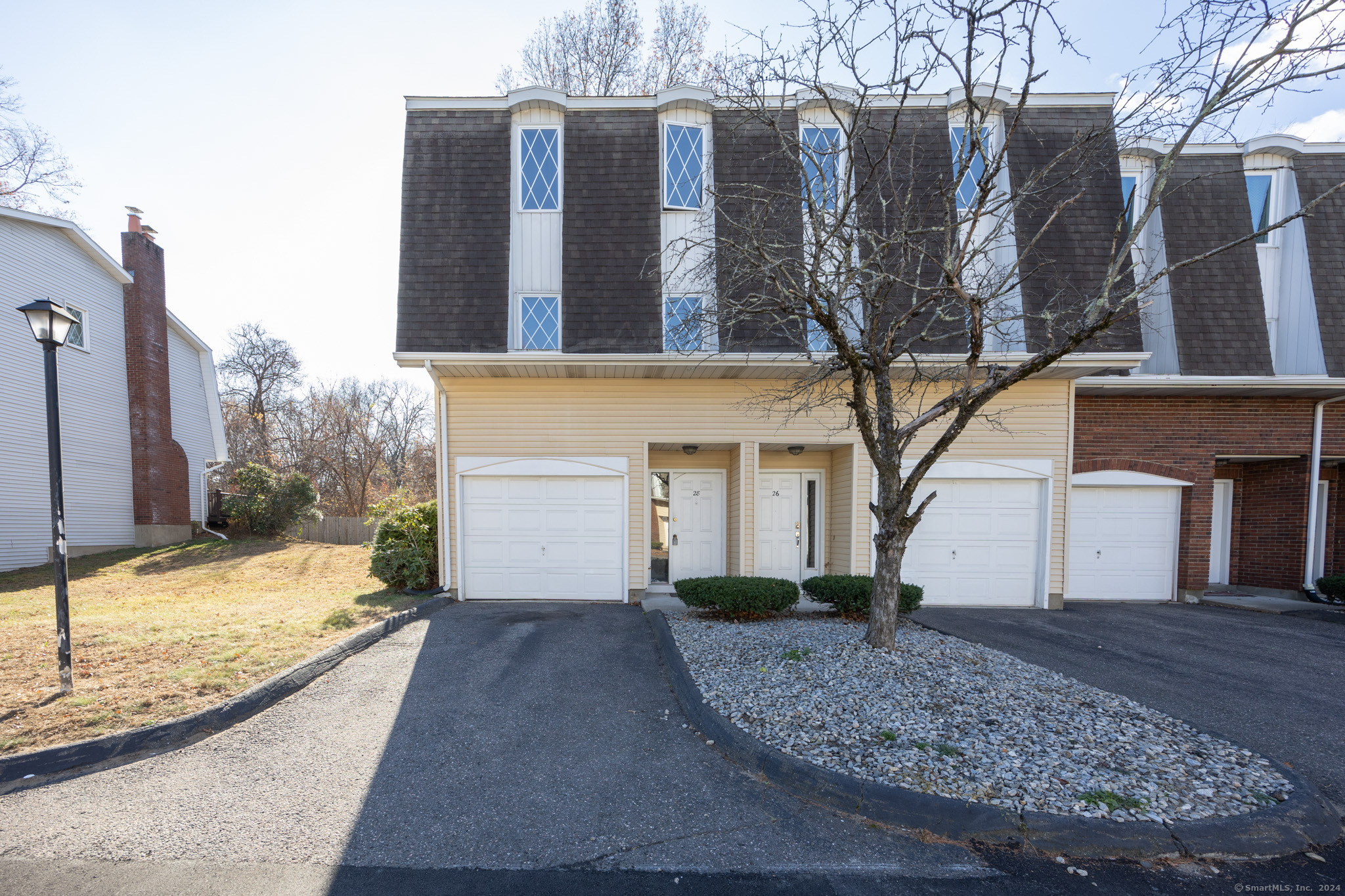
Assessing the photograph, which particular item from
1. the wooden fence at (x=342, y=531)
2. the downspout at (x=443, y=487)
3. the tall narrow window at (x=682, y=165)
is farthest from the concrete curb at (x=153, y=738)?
the wooden fence at (x=342, y=531)

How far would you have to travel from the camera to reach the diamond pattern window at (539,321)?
9242mm

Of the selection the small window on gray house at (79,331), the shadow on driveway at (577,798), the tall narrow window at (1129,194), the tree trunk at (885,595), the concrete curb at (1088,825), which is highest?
the tall narrow window at (1129,194)

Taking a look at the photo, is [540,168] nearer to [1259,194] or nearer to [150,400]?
[1259,194]

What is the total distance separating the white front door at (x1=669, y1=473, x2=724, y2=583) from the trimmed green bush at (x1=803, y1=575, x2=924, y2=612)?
2.95m

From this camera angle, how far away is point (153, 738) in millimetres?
4059

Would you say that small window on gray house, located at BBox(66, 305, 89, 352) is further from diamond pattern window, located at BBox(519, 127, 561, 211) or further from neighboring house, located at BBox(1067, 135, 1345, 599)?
neighboring house, located at BBox(1067, 135, 1345, 599)

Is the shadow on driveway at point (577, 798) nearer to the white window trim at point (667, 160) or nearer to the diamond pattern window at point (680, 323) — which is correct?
the diamond pattern window at point (680, 323)

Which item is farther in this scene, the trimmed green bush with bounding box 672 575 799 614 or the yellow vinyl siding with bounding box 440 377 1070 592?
the yellow vinyl siding with bounding box 440 377 1070 592

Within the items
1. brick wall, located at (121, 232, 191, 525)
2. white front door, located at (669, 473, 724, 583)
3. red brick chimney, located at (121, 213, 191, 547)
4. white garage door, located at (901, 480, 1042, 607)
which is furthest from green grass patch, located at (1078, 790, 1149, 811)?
brick wall, located at (121, 232, 191, 525)

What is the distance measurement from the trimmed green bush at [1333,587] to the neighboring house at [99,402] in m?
25.1

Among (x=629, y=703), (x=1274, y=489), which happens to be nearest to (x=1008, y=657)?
(x=629, y=703)

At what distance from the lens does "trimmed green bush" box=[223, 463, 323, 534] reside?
1678 cm

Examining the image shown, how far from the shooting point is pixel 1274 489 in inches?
408

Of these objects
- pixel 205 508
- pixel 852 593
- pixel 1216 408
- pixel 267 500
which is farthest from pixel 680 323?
pixel 205 508
